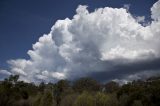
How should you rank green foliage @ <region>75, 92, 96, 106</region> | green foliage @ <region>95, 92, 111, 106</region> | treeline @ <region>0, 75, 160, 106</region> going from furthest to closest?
green foliage @ <region>95, 92, 111, 106</region>, green foliage @ <region>75, 92, 96, 106</region>, treeline @ <region>0, 75, 160, 106</region>

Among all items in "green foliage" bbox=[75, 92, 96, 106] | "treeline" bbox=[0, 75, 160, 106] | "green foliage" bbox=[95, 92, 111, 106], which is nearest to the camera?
"treeline" bbox=[0, 75, 160, 106]

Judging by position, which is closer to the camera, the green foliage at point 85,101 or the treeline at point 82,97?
the treeline at point 82,97

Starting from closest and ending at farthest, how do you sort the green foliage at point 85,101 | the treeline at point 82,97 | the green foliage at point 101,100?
the treeline at point 82,97 → the green foliage at point 85,101 → the green foliage at point 101,100

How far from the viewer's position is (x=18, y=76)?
92.2 metres

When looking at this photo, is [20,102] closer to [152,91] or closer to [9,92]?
[9,92]

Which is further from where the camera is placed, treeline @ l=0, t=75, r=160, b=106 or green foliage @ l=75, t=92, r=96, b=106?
green foliage @ l=75, t=92, r=96, b=106

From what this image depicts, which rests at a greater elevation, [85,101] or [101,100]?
[101,100]

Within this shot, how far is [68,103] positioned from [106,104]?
10.3 meters

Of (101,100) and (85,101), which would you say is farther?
(101,100)

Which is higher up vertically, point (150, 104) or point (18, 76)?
point (18, 76)

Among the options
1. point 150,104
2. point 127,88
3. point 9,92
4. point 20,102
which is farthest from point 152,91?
point 9,92

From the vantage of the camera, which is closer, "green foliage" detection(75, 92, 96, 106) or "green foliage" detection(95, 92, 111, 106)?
"green foliage" detection(75, 92, 96, 106)

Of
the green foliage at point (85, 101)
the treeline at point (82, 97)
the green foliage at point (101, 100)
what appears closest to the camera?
the treeline at point (82, 97)

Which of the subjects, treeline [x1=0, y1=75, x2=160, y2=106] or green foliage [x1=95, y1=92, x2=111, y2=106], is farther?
green foliage [x1=95, y1=92, x2=111, y2=106]
